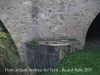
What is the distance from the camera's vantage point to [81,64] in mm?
7539

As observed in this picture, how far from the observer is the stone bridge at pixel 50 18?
8742 millimetres

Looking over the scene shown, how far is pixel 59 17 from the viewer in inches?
354

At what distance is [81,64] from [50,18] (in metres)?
2.32

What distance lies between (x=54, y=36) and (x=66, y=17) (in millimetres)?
829

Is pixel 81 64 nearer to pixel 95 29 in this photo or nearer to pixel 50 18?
pixel 50 18

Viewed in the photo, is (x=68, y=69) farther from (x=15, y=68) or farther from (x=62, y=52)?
(x=15, y=68)

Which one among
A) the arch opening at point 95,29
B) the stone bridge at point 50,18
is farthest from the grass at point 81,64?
the arch opening at point 95,29

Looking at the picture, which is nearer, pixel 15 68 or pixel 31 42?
pixel 15 68

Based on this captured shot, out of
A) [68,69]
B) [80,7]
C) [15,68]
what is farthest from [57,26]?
[15,68]

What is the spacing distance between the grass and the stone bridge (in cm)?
97

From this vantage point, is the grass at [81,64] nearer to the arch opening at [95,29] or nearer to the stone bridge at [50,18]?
the stone bridge at [50,18]

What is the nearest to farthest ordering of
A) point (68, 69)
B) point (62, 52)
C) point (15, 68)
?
point (15, 68) → point (68, 69) → point (62, 52)

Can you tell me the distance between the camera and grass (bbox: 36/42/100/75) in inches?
280

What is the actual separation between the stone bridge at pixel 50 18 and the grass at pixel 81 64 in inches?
38.2
